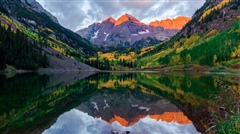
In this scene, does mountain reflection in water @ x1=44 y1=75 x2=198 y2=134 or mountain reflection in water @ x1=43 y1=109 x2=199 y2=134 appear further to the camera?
mountain reflection in water @ x1=44 y1=75 x2=198 y2=134

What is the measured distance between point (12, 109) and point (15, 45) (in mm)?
155161

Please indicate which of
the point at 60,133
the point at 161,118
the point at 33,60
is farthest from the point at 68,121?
the point at 33,60

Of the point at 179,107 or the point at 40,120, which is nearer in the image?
the point at 40,120

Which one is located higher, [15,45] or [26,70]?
[15,45]

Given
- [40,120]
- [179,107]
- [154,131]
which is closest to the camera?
[154,131]

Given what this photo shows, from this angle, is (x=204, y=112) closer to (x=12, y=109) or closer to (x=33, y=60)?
(x=12, y=109)

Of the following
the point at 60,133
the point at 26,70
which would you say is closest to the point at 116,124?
the point at 60,133

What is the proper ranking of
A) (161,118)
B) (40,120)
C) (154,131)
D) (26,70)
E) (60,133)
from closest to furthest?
(60,133) < (154,131) < (40,120) < (161,118) < (26,70)

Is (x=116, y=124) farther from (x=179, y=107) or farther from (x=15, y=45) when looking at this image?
(x=15, y=45)

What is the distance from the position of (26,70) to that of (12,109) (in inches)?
5770

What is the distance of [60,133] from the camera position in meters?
20.0

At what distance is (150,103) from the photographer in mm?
38000

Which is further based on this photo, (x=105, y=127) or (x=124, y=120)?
(x=124, y=120)

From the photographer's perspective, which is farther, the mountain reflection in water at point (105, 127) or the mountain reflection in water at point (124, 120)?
the mountain reflection in water at point (124, 120)
